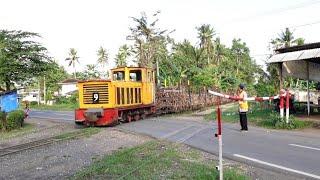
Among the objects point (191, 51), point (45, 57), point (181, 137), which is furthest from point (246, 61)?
point (181, 137)

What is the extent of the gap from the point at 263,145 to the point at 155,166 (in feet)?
15.2

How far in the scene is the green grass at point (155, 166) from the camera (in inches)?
350

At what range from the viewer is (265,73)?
5641cm

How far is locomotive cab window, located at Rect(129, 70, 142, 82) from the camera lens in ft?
82.7

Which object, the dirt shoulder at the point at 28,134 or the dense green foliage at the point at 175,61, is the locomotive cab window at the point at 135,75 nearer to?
the dirt shoulder at the point at 28,134

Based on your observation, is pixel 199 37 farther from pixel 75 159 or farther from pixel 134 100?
pixel 75 159

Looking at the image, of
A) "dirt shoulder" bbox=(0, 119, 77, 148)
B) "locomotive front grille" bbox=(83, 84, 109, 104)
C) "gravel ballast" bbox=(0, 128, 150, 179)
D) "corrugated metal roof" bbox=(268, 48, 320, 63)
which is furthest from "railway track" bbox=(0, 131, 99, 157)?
"corrugated metal roof" bbox=(268, 48, 320, 63)

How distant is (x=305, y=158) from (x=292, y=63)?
1305 cm

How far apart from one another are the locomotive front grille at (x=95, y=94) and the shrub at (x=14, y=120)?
4975mm

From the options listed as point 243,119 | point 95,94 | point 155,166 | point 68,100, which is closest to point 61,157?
point 155,166

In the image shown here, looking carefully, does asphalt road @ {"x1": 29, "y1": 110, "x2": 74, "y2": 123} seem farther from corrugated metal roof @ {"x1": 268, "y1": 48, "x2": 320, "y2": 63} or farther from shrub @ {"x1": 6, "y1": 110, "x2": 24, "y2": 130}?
corrugated metal roof @ {"x1": 268, "y1": 48, "x2": 320, "y2": 63}

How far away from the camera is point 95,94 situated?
2222 cm

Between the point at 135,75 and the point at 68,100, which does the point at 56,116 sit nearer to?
the point at 135,75

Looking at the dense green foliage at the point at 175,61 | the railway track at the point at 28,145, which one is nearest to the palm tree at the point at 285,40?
the dense green foliage at the point at 175,61
